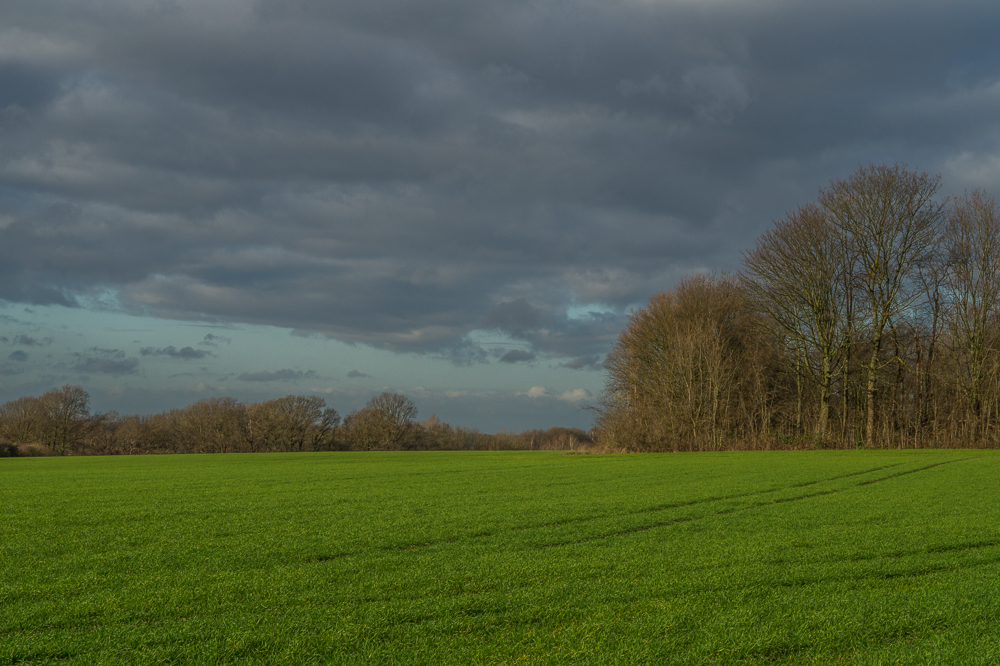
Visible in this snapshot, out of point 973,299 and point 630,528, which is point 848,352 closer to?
point 973,299

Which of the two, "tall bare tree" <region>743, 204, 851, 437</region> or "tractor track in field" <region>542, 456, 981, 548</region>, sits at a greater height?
"tall bare tree" <region>743, 204, 851, 437</region>

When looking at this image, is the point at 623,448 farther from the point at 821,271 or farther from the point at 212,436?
the point at 212,436

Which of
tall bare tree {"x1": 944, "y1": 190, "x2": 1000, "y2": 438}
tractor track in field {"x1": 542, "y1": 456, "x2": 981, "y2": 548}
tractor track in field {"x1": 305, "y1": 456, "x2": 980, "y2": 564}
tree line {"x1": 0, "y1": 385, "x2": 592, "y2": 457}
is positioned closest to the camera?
tractor track in field {"x1": 305, "y1": 456, "x2": 980, "y2": 564}

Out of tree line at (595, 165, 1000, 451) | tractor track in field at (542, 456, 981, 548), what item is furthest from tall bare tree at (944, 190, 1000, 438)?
tractor track in field at (542, 456, 981, 548)

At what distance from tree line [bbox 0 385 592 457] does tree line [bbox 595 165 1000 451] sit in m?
23.9

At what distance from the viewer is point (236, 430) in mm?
78750

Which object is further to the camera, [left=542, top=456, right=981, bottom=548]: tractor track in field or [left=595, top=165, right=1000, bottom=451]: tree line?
[left=595, top=165, right=1000, bottom=451]: tree line

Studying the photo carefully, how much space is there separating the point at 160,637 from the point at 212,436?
7964 cm

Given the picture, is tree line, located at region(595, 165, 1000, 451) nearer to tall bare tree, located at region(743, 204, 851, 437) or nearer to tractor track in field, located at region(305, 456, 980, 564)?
tall bare tree, located at region(743, 204, 851, 437)

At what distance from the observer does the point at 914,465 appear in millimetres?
26219

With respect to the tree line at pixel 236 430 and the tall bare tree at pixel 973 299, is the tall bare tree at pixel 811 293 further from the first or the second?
the tree line at pixel 236 430

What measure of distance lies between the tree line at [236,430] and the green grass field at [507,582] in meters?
54.3

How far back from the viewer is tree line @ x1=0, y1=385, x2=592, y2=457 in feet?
231

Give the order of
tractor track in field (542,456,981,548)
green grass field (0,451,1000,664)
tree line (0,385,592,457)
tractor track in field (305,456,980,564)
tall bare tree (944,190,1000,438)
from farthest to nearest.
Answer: tree line (0,385,592,457) < tall bare tree (944,190,1000,438) < tractor track in field (542,456,981,548) < tractor track in field (305,456,980,564) < green grass field (0,451,1000,664)
